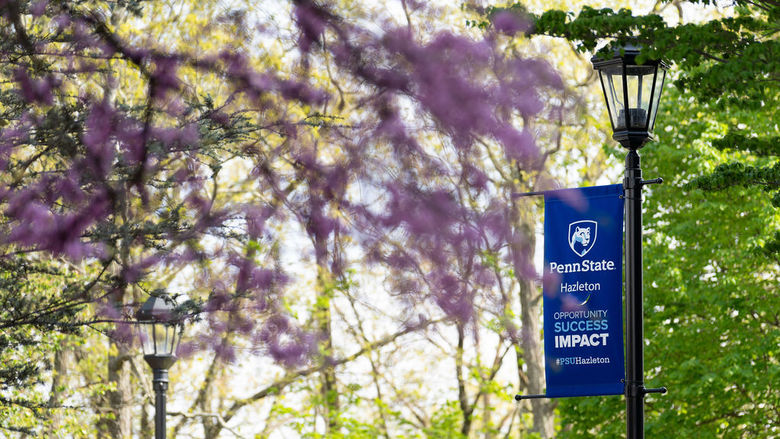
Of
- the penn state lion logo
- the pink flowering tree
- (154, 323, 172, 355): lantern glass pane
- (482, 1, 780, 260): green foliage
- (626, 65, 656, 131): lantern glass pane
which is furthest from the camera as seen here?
(154, 323, 172, 355): lantern glass pane

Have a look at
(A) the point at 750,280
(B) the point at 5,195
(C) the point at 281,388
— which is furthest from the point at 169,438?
(B) the point at 5,195

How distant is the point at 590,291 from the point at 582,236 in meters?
0.40

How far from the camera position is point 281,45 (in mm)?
2240

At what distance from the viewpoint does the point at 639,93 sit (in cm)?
746

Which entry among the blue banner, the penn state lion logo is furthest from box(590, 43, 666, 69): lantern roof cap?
the penn state lion logo

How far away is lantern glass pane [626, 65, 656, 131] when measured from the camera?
7.37 m

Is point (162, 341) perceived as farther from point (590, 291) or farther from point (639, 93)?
point (639, 93)

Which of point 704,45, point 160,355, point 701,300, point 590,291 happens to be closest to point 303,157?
point 590,291

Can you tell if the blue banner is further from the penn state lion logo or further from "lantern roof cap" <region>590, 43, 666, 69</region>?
"lantern roof cap" <region>590, 43, 666, 69</region>

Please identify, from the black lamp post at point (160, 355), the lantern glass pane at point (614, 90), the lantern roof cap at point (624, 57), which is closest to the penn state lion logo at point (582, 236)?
the lantern glass pane at point (614, 90)

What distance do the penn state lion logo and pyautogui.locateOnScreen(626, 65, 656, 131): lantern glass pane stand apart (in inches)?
30.2

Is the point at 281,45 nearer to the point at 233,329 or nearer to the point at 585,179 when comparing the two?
the point at 233,329

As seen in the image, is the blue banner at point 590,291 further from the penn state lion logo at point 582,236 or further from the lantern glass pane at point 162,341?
the lantern glass pane at point 162,341

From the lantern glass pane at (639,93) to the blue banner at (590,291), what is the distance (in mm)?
473
